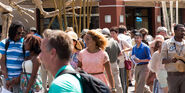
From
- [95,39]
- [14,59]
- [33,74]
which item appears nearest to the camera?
[33,74]

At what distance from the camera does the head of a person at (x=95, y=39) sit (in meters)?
6.88

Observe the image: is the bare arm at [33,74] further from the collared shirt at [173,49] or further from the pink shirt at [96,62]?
the collared shirt at [173,49]

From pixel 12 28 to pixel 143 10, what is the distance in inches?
872

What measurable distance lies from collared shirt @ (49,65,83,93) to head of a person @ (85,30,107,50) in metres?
4.04

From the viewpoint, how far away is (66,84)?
279 cm

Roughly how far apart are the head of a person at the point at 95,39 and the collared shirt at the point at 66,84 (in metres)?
4.04

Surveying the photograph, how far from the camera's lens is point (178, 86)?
7.48 meters

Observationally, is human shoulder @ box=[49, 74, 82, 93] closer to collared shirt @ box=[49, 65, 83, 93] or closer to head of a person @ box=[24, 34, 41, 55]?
collared shirt @ box=[49, 65, 83, 93]

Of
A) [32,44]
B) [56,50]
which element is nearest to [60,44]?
[56,50]

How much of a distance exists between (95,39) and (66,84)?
4.14 metres

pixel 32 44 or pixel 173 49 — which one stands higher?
pixel 32 44

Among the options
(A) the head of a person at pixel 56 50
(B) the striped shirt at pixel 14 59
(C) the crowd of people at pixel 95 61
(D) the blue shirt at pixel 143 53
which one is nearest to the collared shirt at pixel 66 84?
(A) the head of a person at pixel 56 50

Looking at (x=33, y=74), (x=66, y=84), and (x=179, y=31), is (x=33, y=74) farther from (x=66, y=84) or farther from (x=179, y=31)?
(x=66, y=84)

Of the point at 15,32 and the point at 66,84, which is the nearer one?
the point at 66,84
